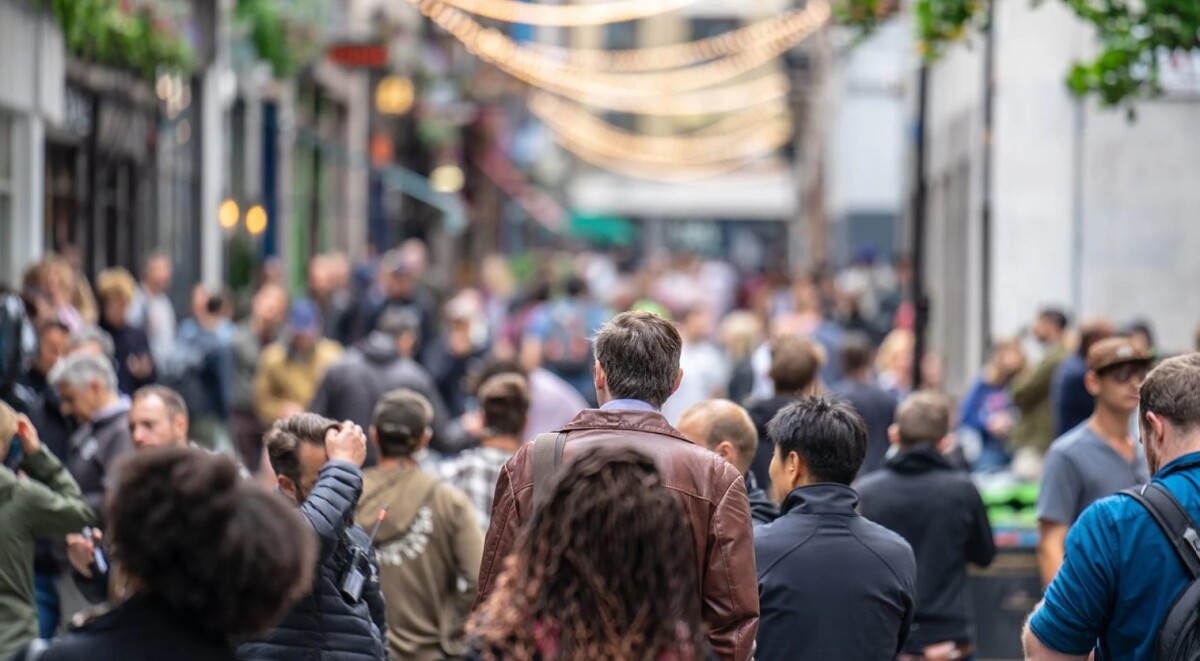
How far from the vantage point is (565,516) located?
12.4 feet

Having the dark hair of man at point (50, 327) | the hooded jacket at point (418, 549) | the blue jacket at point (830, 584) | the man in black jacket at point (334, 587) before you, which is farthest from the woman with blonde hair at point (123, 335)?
the blue jacket at point (830, 584)

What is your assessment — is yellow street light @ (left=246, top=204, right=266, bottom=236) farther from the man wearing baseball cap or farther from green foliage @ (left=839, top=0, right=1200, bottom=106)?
the man wearing baseball cap

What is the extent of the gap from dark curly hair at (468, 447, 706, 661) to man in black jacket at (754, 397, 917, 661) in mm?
1869

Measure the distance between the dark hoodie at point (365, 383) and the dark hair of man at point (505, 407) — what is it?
335 centimetres

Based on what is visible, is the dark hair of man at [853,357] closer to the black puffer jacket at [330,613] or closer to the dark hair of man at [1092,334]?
the dark hair of man at [1092,334]

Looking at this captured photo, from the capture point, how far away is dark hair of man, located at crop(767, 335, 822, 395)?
9367 millimetres

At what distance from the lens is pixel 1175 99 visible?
1614 centimetres

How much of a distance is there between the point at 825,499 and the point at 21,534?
2900 mm

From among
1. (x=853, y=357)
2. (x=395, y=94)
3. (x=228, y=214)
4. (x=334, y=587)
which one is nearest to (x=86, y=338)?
(x=853, y=357)

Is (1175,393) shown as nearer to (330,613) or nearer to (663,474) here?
(663,474)

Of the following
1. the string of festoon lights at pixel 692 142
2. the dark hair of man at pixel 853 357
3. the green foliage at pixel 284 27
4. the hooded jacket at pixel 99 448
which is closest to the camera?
the hooded jacket at pixel 99 448

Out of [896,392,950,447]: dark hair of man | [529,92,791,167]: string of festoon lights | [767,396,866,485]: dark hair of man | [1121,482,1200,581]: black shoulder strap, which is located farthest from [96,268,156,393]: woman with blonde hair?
[529,92,791,167]: string of festoon lights

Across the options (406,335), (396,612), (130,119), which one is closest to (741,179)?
(130,119)

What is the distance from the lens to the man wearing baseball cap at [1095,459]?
24.5ft
